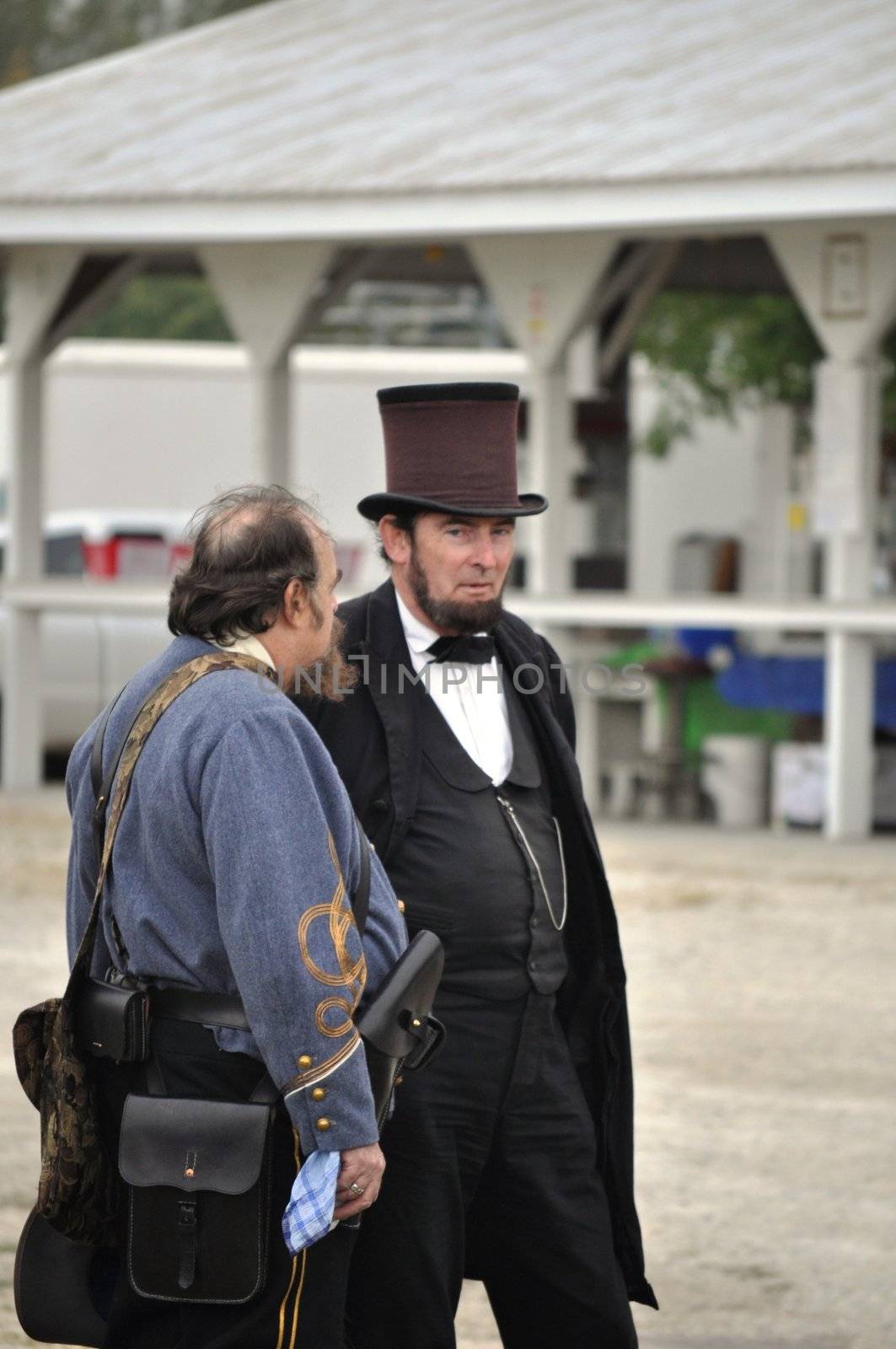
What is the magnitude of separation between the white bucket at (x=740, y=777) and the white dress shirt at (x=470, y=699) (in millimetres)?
8865

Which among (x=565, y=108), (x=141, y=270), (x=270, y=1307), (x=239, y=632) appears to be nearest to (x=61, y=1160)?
(x=270, y=1307)

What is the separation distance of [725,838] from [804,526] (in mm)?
4617

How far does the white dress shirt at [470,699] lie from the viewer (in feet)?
Answer: 12.1

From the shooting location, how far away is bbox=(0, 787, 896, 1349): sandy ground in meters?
4.77

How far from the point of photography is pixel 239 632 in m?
3.06

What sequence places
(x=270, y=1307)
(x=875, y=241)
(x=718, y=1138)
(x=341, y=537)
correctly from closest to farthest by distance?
(x=270, y=1307), (x=718, y=1138), (x=875, y=241), (x=341, y=537)

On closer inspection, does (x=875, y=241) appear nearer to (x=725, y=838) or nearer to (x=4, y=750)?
(x=725, y=838)

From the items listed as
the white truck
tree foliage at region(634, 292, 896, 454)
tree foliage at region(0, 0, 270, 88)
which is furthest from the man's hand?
tree foliage at region(0, 0, 270, 88)

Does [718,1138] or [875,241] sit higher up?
[875,241]

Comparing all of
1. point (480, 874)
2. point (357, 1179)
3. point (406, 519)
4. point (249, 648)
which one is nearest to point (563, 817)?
point (480, 874)

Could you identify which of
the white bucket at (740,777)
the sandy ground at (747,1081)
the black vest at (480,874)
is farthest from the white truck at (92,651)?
the black vest at (480,874)

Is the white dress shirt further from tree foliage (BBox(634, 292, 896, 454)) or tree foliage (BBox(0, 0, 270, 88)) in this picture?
tree foliage (BBox(0, 0, 270, 88))

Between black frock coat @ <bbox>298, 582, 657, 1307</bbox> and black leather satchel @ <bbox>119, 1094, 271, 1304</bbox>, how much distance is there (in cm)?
73

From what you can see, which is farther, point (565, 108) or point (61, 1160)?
point (565, 108)
